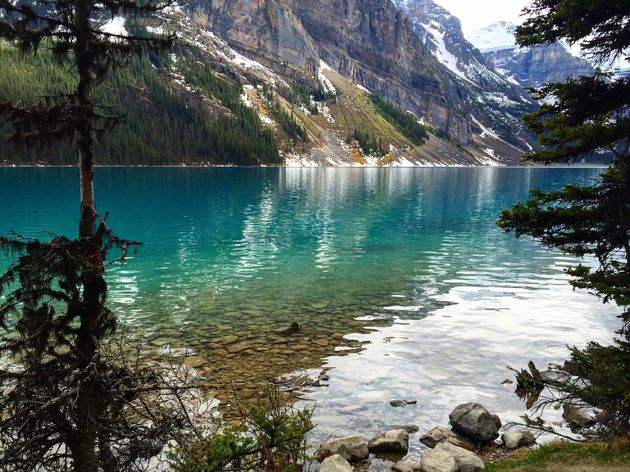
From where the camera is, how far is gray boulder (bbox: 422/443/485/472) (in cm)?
1163

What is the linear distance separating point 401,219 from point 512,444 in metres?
56.1

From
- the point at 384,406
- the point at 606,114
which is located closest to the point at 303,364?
the point at 384,406

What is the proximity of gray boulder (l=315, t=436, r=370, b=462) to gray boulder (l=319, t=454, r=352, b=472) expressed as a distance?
78cm

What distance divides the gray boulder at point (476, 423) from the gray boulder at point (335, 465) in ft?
14.9

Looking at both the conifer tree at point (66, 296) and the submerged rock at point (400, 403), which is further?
the submerged rock at point (400, 403)

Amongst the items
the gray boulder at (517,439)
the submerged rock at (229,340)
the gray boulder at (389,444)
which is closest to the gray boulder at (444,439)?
the gray boulder at (389,444)

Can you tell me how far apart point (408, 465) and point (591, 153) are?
10.7m

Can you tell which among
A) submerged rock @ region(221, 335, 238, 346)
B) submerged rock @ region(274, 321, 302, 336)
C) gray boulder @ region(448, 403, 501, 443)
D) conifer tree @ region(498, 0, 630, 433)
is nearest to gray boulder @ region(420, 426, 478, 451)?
gray boulder @ region(448, 403, 501, 443)

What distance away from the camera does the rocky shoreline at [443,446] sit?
1186cm

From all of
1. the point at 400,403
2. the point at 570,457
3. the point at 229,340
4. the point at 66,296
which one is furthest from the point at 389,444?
the point at 229,340

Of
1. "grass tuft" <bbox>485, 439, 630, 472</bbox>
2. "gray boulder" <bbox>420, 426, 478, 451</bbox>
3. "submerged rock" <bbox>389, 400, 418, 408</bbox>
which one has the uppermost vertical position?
"grass tuft" <bbox>485, 439, 630, 472</bbox>

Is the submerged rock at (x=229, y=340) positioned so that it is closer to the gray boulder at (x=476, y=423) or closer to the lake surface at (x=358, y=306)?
the lake surface at (x=358, y=306)

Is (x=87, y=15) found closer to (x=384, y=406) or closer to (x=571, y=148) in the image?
(x=571, y=148)

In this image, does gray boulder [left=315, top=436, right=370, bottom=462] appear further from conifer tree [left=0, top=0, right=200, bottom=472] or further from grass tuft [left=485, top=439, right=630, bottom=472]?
conifer tree [left=0, top=0, right=200, bottom=472]
